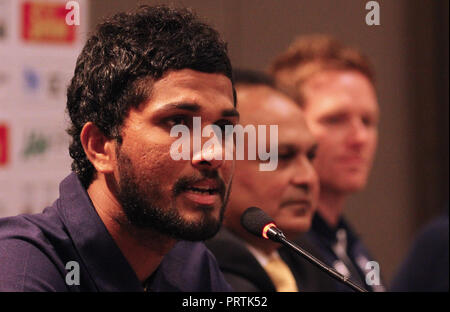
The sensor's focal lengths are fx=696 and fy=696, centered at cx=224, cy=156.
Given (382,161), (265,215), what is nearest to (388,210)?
(382,161)

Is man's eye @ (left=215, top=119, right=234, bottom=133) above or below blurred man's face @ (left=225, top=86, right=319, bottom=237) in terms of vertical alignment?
above

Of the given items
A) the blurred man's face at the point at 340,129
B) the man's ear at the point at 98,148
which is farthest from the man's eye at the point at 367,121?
the man's ear at the point at 98,148

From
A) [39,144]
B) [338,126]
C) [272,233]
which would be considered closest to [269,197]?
[272,233]

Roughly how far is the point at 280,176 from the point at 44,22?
3.24ft

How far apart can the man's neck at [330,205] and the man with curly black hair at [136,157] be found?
881 millimetres

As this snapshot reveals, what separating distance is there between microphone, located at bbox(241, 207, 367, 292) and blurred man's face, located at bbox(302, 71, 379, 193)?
0.81 m

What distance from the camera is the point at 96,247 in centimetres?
109

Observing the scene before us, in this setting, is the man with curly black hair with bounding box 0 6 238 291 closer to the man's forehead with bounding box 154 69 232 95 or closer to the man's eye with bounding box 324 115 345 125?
the man's forehead with bounding box 154 69 232 95

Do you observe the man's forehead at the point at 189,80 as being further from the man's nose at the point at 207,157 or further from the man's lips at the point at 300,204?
the man's lips at the point at 300,204

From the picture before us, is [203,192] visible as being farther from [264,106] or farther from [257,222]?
[264,106]

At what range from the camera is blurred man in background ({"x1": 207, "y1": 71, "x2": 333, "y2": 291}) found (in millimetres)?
1379

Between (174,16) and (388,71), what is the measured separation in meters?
1.76

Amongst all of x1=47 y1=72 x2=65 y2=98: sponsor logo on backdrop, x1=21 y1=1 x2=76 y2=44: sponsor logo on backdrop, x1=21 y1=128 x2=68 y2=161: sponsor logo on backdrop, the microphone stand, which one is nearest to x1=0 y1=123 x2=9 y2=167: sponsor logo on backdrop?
x1=21 y1=128 x2=68 y2=161: sponsor logo on backdrop
